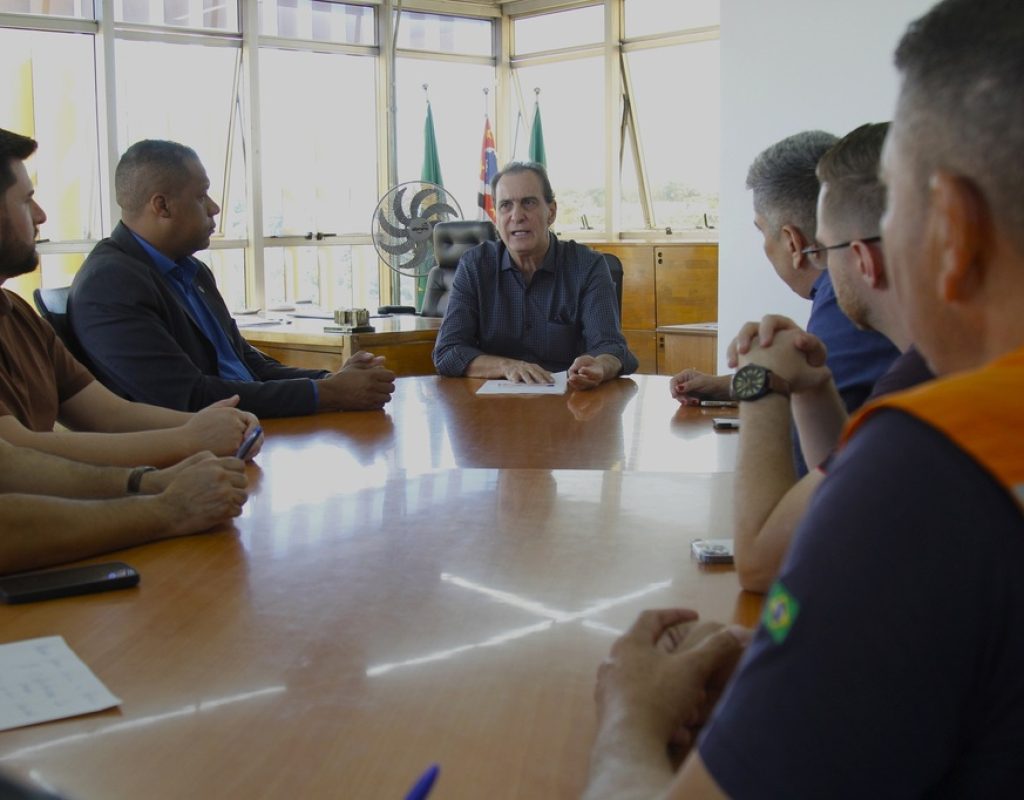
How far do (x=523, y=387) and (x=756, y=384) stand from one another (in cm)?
179

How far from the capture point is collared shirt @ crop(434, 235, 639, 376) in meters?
4.00

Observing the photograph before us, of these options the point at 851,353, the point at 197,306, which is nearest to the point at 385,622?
the point at 851,353

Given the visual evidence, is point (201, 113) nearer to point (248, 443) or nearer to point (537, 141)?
point (537, 141)

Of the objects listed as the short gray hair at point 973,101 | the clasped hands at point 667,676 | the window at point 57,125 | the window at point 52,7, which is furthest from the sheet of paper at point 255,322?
the short gray hair at point 973,101

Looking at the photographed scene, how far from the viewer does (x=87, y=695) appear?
1.21m

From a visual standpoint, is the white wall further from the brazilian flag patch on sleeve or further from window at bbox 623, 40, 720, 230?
the brazilian flag patch on sleeve

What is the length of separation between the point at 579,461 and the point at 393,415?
0.82 m

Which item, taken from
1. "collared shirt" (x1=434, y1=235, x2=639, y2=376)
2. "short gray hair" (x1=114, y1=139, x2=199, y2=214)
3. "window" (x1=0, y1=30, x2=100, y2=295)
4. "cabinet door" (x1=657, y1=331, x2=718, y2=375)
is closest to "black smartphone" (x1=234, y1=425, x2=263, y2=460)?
"short gray hair" (x1=114, y1=139, x2=199, y2=214)

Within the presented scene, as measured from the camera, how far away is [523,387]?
11.3 ft

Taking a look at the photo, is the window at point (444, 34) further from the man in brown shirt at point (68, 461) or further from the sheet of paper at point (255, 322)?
the man in brown shirt at point (68, 461)

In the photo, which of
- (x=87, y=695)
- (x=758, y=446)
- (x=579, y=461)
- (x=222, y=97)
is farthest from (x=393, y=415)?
(x=222, y=97)

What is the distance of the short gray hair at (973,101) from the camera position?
2.23 ft

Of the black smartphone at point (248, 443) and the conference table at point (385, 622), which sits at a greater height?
the black smartphone at point (248, 443)

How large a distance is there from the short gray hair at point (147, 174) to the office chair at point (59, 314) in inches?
13.7
